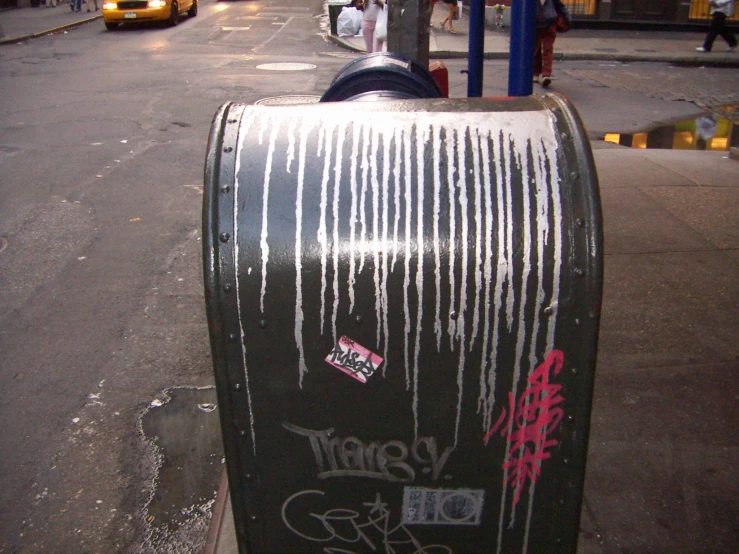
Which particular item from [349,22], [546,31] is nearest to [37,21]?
[349,22]

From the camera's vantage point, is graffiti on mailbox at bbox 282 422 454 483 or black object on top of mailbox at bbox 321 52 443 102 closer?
graffiti on mailbox at bbox 282 422 454 483

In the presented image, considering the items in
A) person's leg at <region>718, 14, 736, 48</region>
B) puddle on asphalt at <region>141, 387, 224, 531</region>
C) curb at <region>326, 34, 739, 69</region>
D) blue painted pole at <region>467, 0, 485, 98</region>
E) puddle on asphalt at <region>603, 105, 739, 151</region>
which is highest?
blue painted pole at <region>467, 0, 485, 98</region>

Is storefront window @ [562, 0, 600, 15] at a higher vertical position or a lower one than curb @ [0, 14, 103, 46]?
higher

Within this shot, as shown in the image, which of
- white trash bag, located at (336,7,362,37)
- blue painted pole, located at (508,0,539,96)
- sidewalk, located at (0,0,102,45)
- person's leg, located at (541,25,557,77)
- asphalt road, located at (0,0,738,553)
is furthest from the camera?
sidewalk, located at (0,0,102,45)

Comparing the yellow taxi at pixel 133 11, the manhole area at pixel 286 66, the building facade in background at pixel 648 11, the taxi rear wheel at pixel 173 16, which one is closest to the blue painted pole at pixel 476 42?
the manhole area at pixel 286 66

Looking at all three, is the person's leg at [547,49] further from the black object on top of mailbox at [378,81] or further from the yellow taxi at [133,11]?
the yellow taxi at [133,11]

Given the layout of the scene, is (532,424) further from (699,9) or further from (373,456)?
(699,9)

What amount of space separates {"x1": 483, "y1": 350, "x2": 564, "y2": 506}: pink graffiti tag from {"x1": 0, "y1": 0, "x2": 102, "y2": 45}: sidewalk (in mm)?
18669

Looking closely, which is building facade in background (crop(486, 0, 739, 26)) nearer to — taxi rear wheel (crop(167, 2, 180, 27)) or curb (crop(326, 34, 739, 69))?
curb (crop(326, 34, 739, 69))

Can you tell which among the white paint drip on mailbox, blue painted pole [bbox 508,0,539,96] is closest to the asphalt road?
the white paint drip on mailbox

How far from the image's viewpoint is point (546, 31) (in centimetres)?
1137

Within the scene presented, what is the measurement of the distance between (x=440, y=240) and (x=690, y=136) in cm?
878

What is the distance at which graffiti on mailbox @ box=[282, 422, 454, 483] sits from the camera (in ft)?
6.72

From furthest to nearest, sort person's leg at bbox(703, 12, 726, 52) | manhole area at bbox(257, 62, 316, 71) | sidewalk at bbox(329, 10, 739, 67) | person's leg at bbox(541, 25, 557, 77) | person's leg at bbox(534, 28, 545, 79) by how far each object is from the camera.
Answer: person's leg at bbox(703, 12, 726, 52) < sidewalk at bbox(329, 10, 739, 67) < manhole area at bbox(257, 62, 316, 71) < person's leg at bbox(541, 25, 557, 77) < person's leg at bbox(534, 28, 545, 79)
